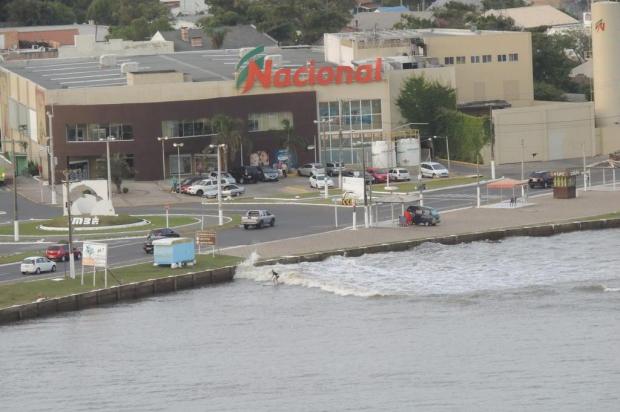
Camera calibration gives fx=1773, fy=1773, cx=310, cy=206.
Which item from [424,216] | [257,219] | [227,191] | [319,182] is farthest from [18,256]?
[319,182]

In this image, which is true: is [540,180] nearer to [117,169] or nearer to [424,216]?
[424,216]

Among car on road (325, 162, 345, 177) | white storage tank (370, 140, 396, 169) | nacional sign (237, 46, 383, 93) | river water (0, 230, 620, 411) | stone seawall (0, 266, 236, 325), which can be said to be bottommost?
river water (0, 230, 620, 411)

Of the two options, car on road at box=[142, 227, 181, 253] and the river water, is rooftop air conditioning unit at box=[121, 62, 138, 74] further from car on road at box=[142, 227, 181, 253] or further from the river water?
the river water

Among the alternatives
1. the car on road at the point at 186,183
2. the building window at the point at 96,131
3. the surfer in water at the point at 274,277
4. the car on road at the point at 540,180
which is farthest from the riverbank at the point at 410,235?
the building window at the point at 96,131

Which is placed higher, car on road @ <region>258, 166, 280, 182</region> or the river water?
car on road @ <region>258, 166, 280, 182</region>

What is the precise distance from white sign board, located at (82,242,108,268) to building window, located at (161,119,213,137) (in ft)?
139

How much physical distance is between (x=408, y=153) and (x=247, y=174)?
1313cm

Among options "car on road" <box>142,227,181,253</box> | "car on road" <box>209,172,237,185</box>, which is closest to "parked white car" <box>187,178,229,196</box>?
"car on road" <box>209,172,237,185</box>

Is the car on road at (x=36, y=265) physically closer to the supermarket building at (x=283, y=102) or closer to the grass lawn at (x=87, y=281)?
the grass lawn at (x=87, y=281)

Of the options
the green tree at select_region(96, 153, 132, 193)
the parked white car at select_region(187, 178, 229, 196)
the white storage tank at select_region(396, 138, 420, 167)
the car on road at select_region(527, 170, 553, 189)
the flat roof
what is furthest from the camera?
the flat roof

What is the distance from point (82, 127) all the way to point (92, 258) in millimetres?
42694

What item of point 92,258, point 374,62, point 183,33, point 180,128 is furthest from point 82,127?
point 183,33

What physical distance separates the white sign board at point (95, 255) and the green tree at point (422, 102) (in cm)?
5236

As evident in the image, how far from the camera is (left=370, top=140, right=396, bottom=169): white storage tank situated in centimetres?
12669
